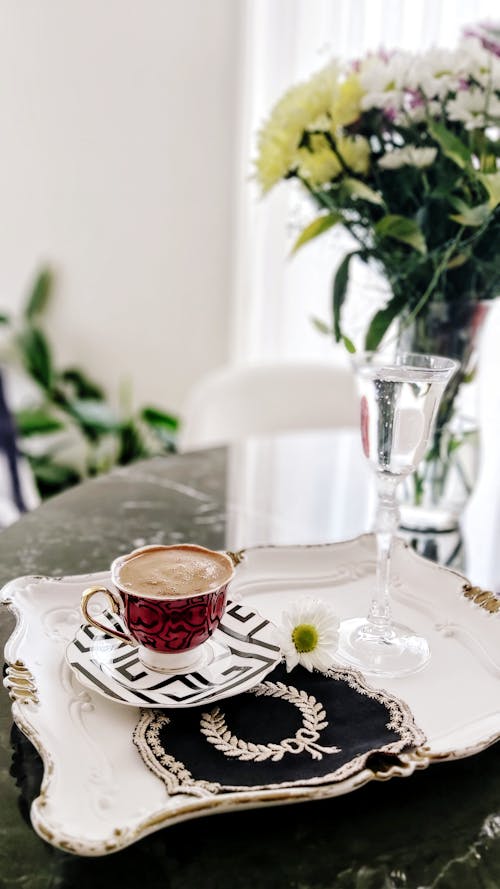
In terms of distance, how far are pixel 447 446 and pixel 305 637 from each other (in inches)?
18.4

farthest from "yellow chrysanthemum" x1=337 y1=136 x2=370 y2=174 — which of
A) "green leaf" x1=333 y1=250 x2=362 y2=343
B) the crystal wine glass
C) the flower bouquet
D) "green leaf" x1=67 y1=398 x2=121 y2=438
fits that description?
"green leaf" x1=67 y1=398 x2=121 y2=438

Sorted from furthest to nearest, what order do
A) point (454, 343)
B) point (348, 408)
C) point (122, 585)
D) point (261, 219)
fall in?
point (261, 219) → point (348, 408) → point (454, 343) → point (122, 585)

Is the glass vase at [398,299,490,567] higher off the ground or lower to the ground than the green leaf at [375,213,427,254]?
lower

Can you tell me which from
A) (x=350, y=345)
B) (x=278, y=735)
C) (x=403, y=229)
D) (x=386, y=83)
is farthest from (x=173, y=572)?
(x=386, y=83)

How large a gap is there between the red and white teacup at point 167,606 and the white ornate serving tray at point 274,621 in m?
0.05

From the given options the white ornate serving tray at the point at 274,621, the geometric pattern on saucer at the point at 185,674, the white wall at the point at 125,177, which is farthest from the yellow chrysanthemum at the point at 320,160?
the white wall at the point at 125,177

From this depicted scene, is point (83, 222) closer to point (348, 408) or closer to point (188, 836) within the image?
point (348, 408)

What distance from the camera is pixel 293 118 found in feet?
2.85

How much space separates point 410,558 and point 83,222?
2.01 m

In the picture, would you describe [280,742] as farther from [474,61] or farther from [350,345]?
[474,61]

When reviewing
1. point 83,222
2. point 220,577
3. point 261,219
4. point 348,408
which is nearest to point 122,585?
point 220,577

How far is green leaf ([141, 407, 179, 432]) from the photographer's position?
2.41 m

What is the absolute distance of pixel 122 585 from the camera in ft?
1.96

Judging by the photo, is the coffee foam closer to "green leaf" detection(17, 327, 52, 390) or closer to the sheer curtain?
the sheer curtain
